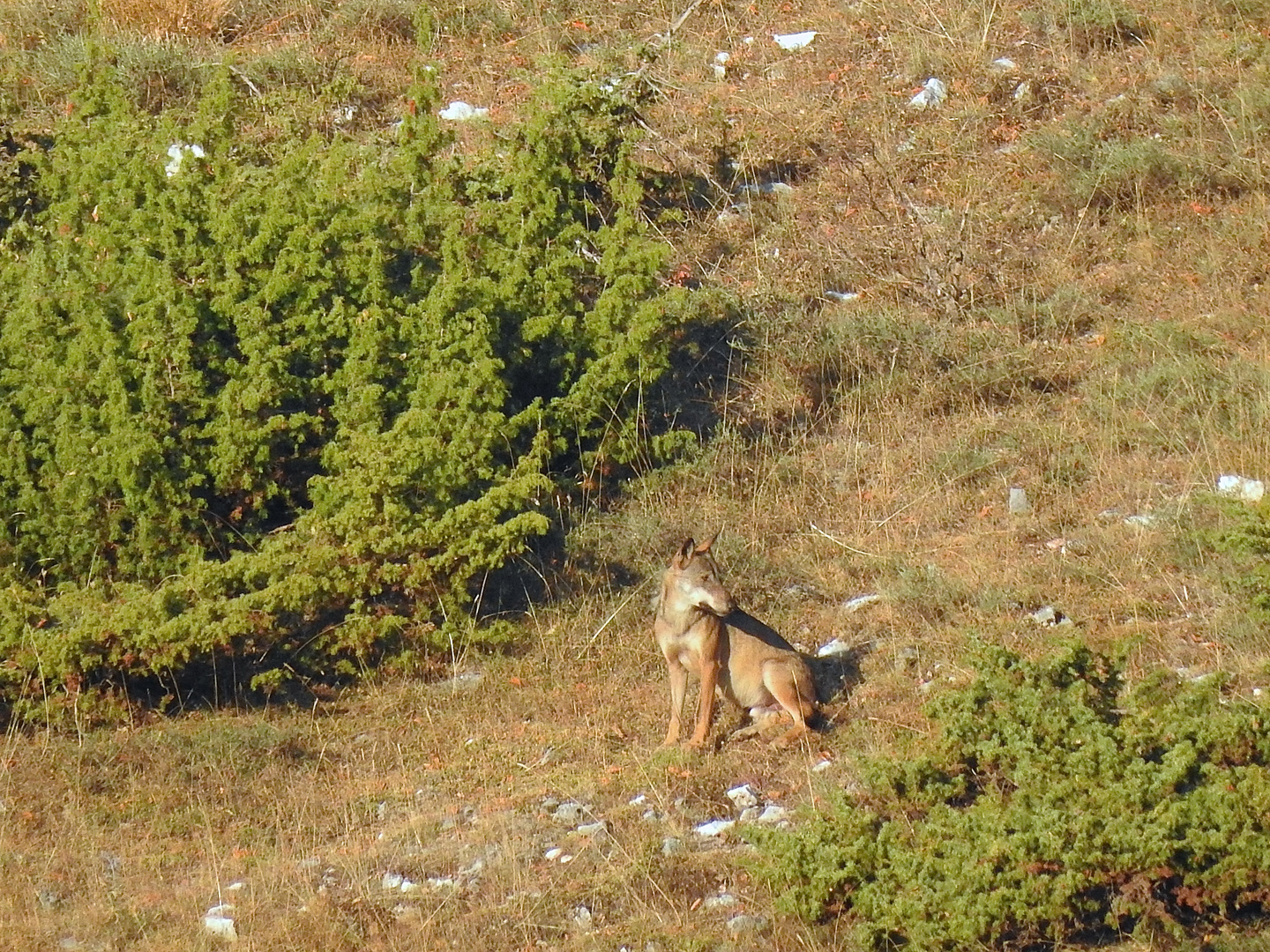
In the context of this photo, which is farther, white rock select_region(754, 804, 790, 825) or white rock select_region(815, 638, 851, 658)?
white rock select_region(815, 638, 851, 658)

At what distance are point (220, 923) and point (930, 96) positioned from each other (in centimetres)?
1118

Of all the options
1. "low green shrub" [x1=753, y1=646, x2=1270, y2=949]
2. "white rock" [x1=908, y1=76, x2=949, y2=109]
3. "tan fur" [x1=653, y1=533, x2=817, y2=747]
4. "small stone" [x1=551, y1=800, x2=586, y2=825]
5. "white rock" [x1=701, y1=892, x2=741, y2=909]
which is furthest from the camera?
"white rock" [x1=908, y1=76, x2=949, y2=109]

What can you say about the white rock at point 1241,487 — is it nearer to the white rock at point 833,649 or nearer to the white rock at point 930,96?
the white rock at point 833,649

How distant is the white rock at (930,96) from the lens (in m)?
14.9

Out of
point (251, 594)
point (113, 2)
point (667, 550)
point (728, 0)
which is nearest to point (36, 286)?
point (251, 594)

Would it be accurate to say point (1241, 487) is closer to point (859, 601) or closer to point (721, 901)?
point (859, 601)

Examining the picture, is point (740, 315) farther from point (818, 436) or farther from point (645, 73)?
point (645, 73)

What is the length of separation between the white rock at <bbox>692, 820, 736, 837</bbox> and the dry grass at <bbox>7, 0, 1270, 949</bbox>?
0.08 meters

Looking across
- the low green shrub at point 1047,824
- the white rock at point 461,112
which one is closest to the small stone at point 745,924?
the low green shrub at point 1047,824

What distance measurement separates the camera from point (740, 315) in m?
12.3

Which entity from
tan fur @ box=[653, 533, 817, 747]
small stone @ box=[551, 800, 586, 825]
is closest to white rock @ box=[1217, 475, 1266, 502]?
tan fur @ box=[653, 533, 817, 747]

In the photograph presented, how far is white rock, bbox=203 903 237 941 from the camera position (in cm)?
607

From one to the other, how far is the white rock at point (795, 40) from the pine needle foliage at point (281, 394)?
5.81 m

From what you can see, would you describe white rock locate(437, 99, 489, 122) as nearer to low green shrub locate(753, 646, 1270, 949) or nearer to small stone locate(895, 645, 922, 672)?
small stone locate(895, 645, 922, 672)
